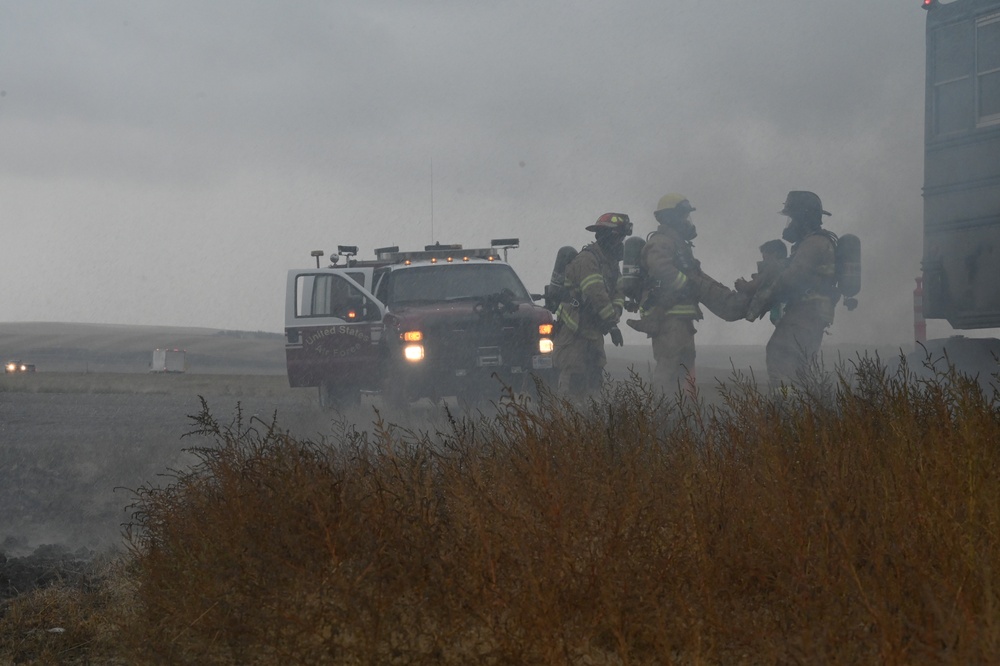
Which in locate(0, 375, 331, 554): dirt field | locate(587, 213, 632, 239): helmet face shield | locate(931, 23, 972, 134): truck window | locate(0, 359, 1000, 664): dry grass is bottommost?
locate(0, 375, 331, 554): dirt field

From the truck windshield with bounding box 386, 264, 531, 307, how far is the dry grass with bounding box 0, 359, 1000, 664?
8.79 m

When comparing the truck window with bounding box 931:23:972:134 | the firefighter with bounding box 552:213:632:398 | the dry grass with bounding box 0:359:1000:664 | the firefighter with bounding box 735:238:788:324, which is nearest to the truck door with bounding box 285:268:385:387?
the firefighter with bounding box 552:213:632:398

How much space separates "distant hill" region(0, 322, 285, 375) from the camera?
65.0 metres

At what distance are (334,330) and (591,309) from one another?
13.4 ft

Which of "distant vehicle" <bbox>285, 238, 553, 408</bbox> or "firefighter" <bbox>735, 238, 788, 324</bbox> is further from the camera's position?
"distant vehicle" <bbox>285, 238, 553, 408</bbox>

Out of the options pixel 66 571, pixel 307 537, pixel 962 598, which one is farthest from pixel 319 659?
pixel 66 571

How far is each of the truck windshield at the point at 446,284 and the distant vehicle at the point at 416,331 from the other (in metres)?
0.01

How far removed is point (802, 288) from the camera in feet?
33.0

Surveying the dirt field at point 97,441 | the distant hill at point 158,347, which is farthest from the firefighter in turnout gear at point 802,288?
the distant hill at point 158,347

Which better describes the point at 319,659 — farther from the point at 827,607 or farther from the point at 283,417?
the point at 283,417

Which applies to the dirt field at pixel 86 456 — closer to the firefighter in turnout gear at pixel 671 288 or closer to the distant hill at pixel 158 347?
the firefighter in turnout gear at pixel 671 288

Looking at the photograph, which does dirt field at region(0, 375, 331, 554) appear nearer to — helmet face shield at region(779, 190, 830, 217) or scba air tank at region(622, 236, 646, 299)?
scba air tank at region(622, 236, 646, 299)

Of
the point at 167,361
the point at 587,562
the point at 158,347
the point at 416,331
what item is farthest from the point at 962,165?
the point at 158,347

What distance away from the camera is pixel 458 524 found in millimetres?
4605
